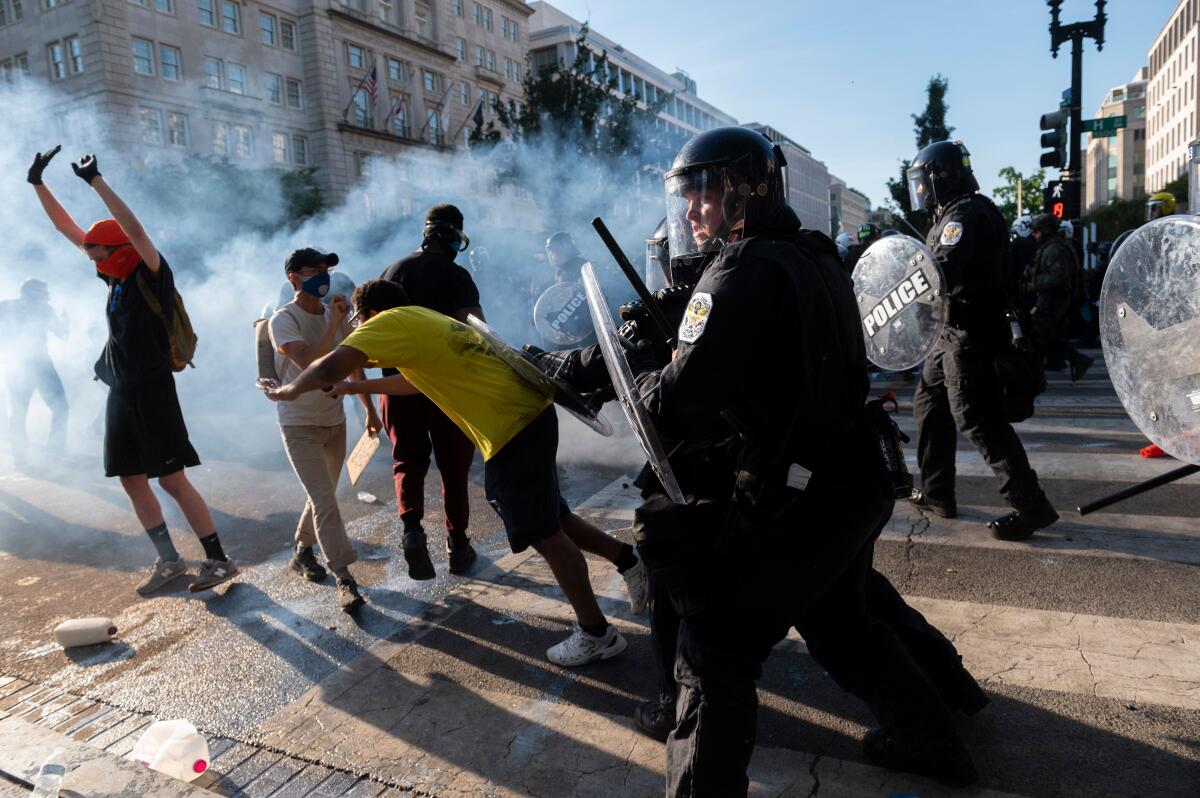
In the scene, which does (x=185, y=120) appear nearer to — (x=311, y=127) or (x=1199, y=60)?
(x=311, y=127)

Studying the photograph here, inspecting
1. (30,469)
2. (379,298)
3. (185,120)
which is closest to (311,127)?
(185,120)

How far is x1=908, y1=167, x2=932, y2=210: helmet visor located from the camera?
178 inches

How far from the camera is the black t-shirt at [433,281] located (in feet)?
14.8

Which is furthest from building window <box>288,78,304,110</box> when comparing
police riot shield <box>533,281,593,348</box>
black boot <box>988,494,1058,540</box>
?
black boot <box>988,494,1058,540</box>

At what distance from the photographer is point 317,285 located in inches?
162

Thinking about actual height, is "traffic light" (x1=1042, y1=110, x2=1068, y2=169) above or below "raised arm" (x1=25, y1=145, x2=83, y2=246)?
above

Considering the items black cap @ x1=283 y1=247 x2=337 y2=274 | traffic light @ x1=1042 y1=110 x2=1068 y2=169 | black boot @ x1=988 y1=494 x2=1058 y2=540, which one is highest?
traffic light @ x1=1042 y1=110 x2=1068 y2=169

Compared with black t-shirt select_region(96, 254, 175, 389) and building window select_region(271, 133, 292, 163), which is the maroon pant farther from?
building window select_region(271, 133, 292, 163)

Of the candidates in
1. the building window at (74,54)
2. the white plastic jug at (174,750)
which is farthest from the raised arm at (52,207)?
the building window at (74,54)

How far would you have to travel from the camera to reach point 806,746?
2.56m

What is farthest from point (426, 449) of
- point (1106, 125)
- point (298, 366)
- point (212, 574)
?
point (1106, 125)

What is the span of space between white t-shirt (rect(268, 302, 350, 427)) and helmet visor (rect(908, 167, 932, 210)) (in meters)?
3.31

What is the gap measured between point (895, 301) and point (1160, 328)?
154cm

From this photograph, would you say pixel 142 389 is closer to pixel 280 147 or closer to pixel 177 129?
pixel 177 129
